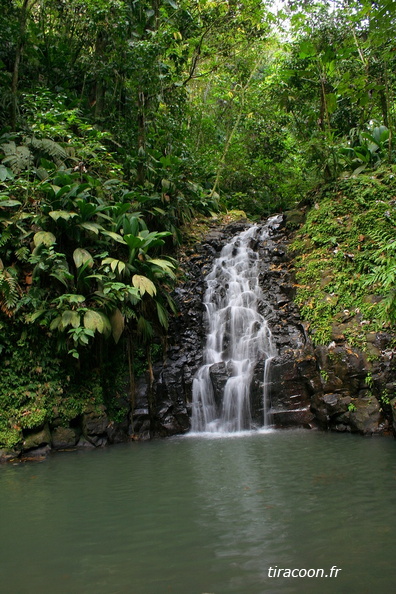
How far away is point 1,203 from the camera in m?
7.44

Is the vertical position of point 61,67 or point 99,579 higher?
point 61,67

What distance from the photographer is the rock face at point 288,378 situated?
7102mm

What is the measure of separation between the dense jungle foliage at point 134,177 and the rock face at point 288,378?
1.34ft

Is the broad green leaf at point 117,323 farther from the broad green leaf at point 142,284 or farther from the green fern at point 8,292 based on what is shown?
the green fern at point 8,292

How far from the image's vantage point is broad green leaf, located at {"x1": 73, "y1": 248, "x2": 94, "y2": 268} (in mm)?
7605

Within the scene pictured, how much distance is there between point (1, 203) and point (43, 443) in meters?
4.01

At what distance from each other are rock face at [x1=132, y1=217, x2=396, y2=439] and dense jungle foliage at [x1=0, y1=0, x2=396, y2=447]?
0.41m

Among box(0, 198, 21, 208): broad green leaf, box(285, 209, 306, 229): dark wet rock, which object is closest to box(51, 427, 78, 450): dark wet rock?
box(0, 198, 21, 208): broad green leaf

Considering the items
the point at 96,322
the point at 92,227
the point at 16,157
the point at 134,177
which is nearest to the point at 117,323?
the point at 96,322

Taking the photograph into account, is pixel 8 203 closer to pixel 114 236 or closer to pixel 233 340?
pixel 114 236

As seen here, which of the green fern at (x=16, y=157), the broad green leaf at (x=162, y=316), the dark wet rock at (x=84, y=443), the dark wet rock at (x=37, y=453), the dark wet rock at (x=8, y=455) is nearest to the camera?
the dark wet rock at (x=8, y=455)

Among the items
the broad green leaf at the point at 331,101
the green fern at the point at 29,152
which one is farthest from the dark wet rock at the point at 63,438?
the broad green leaf at the point at 331,101

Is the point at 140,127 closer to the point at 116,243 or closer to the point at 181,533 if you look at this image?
the point at 116,243

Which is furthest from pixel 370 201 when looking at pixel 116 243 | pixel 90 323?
pixel 90 323
